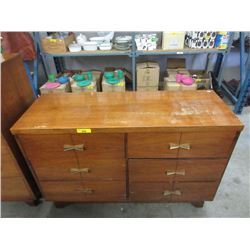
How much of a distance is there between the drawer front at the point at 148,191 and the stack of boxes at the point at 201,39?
179 centimetres

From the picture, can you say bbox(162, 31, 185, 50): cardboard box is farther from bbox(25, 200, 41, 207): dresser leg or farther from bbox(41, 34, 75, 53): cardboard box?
bbox(25, 200, 41, 207): dresser leg

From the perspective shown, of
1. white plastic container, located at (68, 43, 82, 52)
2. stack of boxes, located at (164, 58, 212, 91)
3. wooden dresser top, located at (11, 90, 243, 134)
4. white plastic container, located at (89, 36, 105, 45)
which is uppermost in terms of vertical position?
white plastic container, located at (89, 36, 105, 45)

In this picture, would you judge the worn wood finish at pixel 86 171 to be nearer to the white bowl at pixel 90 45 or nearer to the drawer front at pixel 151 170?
the drawer front at pixel 151 170

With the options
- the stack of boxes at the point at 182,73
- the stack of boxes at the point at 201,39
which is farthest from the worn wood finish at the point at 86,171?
the stack of boxes at the point at 201,39

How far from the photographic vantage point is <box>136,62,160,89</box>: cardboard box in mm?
2375

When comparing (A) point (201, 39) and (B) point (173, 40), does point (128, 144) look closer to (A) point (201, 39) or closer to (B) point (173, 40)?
(B) point (173, 40)

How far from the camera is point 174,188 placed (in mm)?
1218

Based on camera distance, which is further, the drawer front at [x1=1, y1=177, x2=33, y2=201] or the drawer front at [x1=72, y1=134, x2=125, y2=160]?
the drawer front at [x1=1, y1=177, x2=33, y2=201]

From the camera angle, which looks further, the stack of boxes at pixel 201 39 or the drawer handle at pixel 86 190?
the stack of boxes at pixel 201 39

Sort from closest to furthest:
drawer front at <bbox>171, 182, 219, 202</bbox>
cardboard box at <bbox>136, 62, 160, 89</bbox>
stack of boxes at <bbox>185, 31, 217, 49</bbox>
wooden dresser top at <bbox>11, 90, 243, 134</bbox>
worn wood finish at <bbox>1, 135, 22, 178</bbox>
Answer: wooden dresser top at <bbox>11, 90, 243, 134</bbox>, worn wood finish at <bbox>1, 135, 22, 178</bbox>, drawer front at <bbox>171, 182, 219, 202</bbox>, stack of boxes at <bbox>185, 31, 217, 49</bbox>, cardboard box at <bbox>136, 62, 160, 89</bbox>

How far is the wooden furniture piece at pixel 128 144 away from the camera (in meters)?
0.97

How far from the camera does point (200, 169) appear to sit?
1.12m

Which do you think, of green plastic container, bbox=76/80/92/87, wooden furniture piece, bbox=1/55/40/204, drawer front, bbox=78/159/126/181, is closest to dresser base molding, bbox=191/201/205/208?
drawer front, bbox=78/159/126/181
